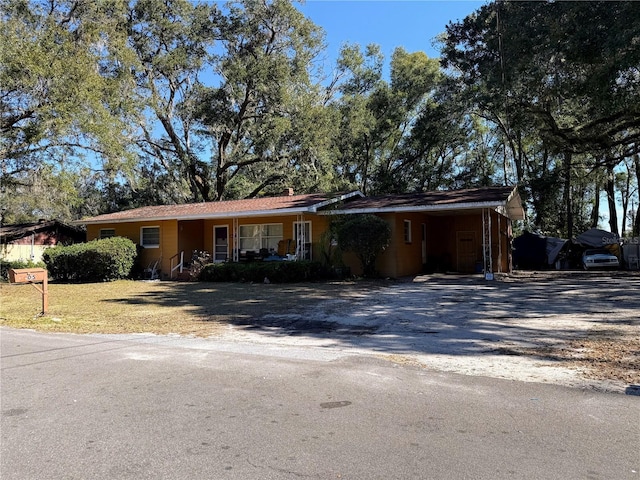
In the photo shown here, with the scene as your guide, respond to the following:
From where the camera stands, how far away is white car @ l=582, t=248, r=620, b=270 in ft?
84.5

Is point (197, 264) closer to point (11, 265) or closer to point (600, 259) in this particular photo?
point (11, 265)

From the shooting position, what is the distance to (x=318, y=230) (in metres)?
20.2

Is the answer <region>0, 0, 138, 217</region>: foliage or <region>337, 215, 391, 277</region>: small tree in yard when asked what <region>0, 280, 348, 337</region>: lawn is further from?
<region>0, 0, 138, 217</region>: foliage

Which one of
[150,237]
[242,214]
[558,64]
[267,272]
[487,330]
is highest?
[558,64]

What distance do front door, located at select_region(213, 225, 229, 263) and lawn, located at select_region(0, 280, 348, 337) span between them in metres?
4.46

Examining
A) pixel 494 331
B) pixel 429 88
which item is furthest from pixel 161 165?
pixel 494 331

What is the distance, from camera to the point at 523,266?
2842 centimetres

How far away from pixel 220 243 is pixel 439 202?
10892 millimetres

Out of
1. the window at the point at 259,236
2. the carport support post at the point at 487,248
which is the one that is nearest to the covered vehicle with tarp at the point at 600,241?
the carport support post at the point at 487,248

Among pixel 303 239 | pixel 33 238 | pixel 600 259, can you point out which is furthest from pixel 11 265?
pixel 600 259

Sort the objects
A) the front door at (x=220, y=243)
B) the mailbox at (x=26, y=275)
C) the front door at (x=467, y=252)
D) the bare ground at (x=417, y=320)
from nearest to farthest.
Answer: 1. the bare ground at (x=417, y=320)
2. the mailbox at (x=26, y=275)
3. the front door at (x=467, y=252)
4. the front door at (x=220, y=243)

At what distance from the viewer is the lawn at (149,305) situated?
9.99 m

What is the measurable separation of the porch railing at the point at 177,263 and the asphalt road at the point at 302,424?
15.5m

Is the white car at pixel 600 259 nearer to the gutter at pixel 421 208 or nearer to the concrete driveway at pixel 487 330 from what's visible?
the gutter at pixel 421 208
